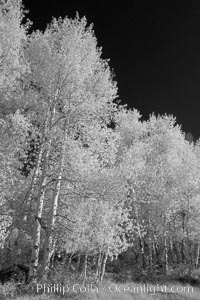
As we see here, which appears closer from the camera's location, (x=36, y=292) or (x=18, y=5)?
(x=36, y=292)

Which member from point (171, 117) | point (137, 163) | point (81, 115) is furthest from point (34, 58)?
point (171, 117)

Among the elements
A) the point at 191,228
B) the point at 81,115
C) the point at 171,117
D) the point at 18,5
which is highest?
the point at 171,117

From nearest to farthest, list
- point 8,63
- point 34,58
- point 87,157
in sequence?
point 87,157 → point 34,58 → point 8,63

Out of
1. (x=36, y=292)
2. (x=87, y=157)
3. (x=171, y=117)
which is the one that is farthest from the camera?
(x=171, y=117)

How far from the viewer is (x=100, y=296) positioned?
9664 millimetres

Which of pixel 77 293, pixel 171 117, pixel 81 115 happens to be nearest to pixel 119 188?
pixel 81 115

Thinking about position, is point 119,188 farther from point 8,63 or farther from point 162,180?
point 162,180

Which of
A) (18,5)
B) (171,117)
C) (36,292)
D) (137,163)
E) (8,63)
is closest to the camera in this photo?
(36,292)

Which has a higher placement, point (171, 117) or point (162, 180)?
point (171, 117)

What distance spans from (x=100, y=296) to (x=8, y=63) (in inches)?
406

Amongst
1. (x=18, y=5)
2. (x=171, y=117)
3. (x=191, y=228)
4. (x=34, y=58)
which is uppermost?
(x=171, y=117)

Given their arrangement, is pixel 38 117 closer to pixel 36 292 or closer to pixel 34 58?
pixel 34 58

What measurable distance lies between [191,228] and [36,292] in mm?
14650

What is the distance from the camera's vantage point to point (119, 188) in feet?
38.7
